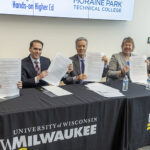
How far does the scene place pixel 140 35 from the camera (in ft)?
12.2

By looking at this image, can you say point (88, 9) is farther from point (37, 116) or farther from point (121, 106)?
point (37, 116)

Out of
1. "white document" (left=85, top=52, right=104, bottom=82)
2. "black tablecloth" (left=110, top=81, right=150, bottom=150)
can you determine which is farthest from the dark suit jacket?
"black tablecloth" (left=110, top=81, right=150, bottom=150)

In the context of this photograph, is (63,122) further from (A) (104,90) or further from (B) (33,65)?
(B) (33,65)

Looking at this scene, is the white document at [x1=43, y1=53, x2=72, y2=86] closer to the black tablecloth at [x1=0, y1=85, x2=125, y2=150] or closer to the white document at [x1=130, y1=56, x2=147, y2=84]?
the black tablecloth at [x1=0, y1=85, x2=125, y2=150]

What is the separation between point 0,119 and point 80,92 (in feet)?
2.58

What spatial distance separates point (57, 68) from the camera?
1902 millimetres

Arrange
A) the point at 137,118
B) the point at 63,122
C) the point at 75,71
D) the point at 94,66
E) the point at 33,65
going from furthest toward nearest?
the point at 75,71
the point at 33,65
the point at 94,66
the point at 137,118
the point at 63,122

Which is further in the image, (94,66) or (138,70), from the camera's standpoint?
(138,70)

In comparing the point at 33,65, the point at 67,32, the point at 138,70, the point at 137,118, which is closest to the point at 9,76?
the point at 33,65

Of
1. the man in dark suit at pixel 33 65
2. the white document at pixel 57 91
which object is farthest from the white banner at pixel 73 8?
the white document at pixel 57 91

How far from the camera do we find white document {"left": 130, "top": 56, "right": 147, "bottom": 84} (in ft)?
7.28

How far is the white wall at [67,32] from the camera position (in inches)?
111

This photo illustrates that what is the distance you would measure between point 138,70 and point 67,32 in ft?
4.58

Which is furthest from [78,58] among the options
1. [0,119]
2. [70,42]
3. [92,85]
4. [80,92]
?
[0,119]
